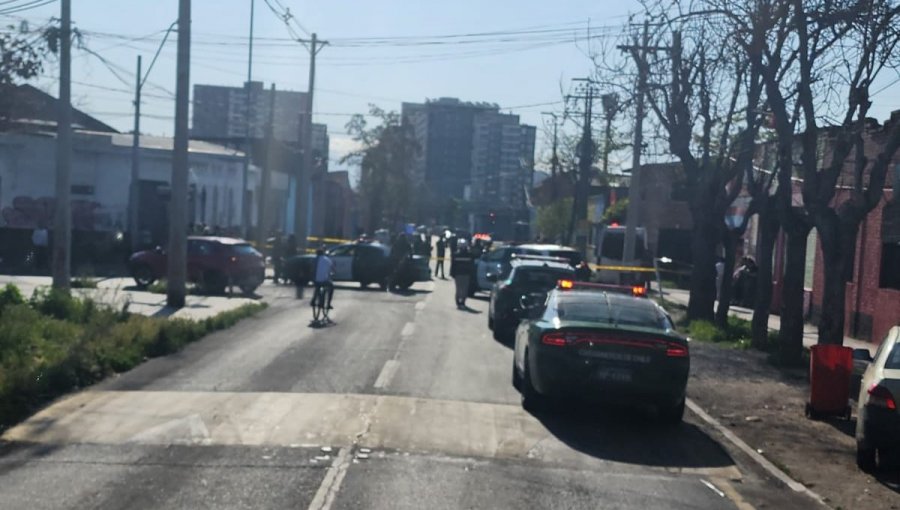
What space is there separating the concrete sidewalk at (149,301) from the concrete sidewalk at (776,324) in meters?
12.2

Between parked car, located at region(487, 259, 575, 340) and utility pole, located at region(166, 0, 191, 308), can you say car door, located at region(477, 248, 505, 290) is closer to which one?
utility pole, located at region(166, 0, 191, 308)

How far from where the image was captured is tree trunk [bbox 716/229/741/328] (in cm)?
2784

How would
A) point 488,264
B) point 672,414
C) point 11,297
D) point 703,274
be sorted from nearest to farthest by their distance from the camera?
point 672,414 < point 11,297 < point 703,274 < point 488,264

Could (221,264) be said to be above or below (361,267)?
above

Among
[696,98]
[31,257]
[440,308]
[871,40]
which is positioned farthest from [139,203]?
[871,40]

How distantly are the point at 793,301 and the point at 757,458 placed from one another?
9.15m

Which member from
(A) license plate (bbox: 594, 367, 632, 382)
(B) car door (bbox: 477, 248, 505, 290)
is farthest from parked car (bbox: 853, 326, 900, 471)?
(B) car door (bbox: 477, 248, 505, 290)

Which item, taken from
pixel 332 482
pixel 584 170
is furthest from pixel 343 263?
pixel 332 482

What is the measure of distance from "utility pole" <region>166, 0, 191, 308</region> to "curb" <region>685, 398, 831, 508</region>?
1357cm

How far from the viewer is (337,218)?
88.2m

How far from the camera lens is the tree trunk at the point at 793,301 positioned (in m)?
20.4

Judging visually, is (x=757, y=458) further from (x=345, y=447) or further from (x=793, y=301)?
(x=793, y=301)

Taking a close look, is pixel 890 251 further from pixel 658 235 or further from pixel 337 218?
pixel 337 218

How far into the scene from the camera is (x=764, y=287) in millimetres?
24078
